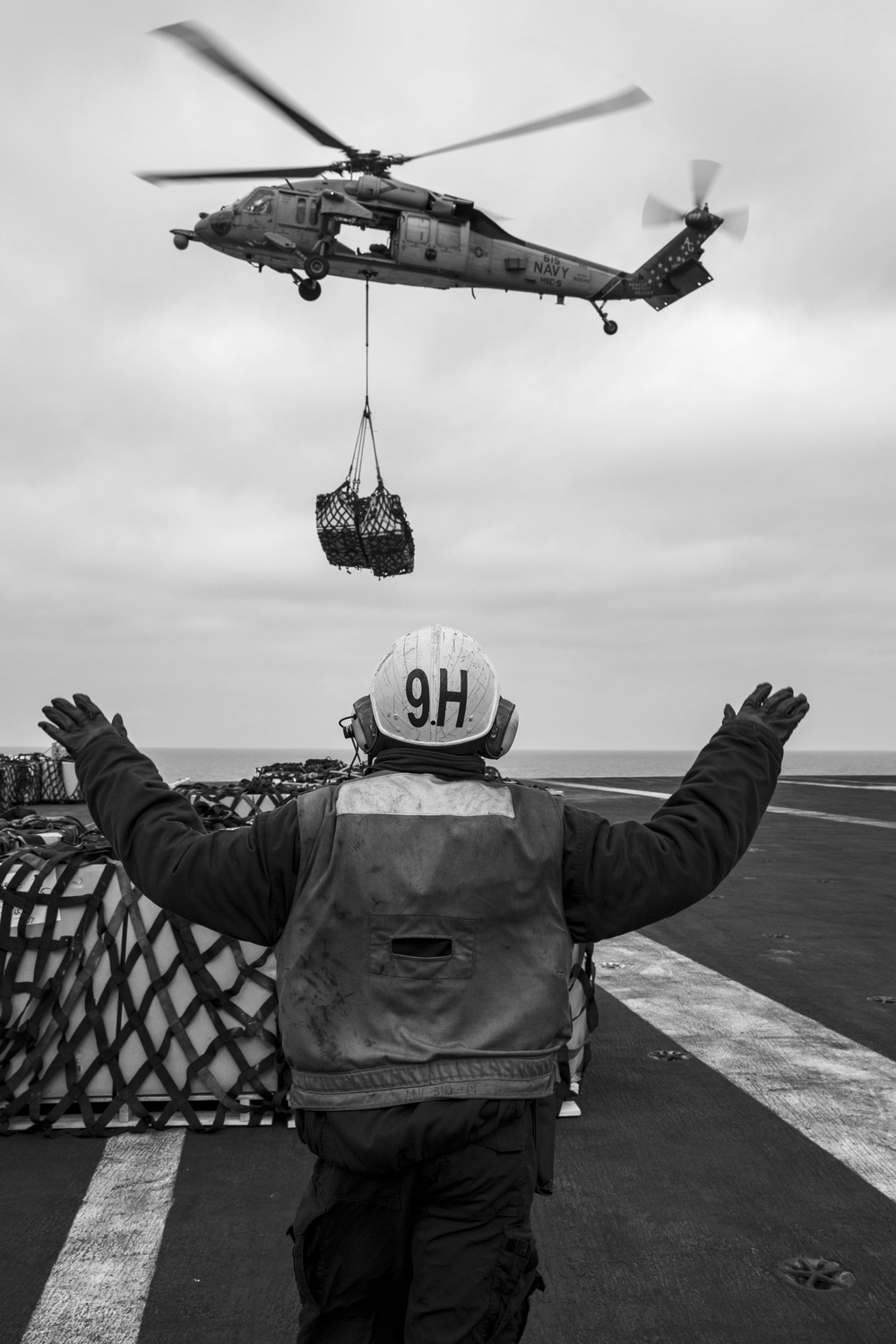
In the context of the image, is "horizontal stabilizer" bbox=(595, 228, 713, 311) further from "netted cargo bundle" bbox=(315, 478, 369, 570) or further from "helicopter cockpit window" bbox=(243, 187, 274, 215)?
"netted cargo bundle" bbox=(315, 478, 369, 570)

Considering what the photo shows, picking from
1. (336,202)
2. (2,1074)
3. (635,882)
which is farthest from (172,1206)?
(336,202)

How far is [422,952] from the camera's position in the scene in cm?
278

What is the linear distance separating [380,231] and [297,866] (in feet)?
57.1

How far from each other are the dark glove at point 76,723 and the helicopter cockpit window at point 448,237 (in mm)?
16564

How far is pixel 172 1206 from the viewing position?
15.1 feet

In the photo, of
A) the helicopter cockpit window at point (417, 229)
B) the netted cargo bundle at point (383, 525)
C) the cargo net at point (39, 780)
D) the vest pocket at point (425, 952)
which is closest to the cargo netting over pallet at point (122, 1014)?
the vest pocket at point (425, 952)

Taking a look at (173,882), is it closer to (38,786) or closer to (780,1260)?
(780,1260)

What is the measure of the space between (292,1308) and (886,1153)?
2861 millimetres

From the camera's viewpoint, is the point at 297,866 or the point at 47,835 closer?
the point at 297,866

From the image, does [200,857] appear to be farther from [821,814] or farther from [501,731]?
[821,814]

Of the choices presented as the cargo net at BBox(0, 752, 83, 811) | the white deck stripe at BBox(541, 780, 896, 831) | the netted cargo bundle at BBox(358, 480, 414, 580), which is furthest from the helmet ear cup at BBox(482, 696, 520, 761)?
the cargo net at BBox(0, 752, 83, 811)

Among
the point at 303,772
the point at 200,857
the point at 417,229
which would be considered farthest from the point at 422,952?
the point at 417,229

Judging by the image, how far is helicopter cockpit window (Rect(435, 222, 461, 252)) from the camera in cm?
1822

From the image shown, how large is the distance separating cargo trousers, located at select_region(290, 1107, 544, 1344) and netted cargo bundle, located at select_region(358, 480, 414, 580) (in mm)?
12553
